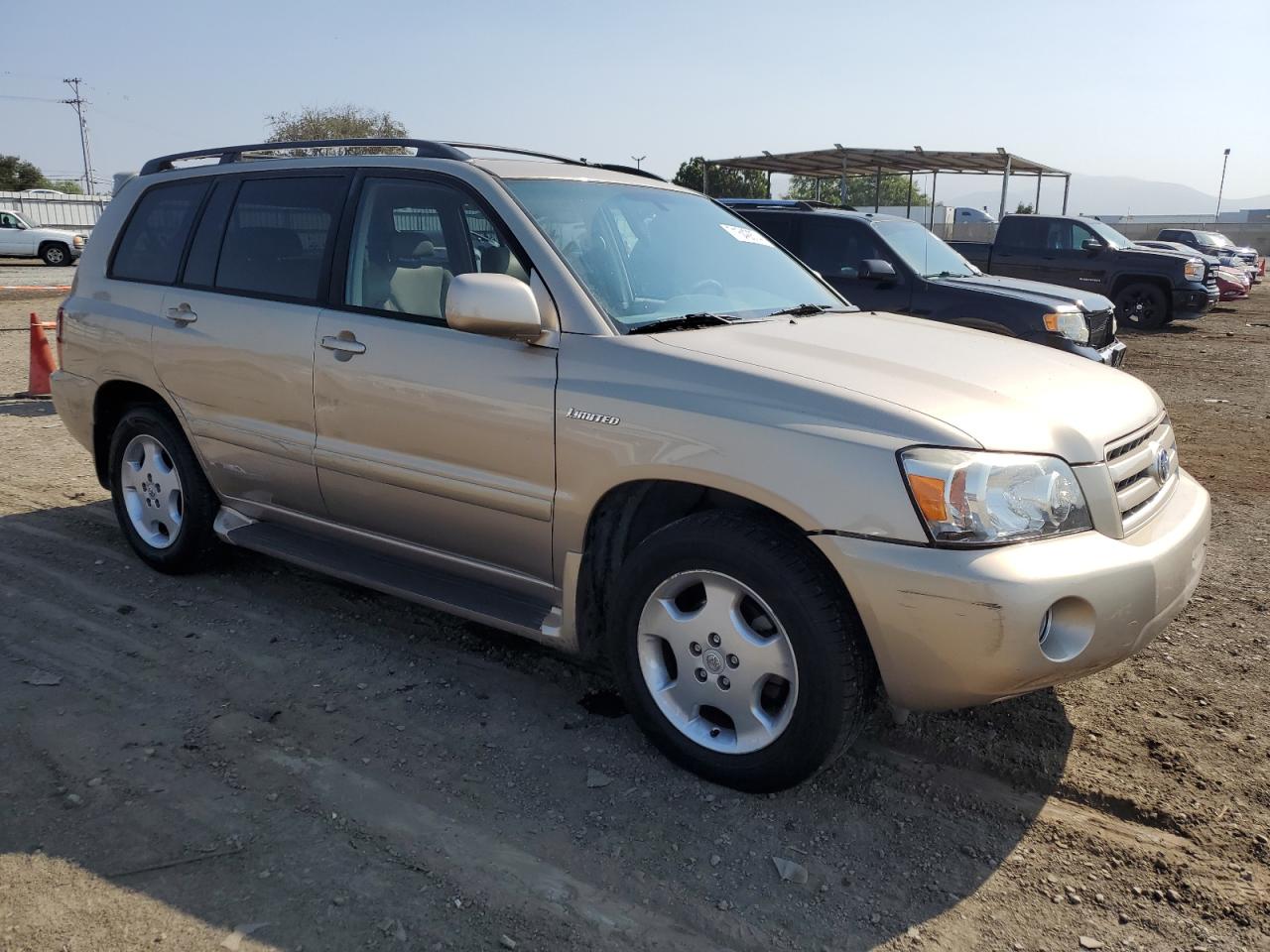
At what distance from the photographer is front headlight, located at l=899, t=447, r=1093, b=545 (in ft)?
8.43

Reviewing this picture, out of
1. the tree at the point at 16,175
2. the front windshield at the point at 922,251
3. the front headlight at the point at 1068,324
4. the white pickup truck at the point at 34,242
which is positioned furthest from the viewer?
the tree at the point at 16,175

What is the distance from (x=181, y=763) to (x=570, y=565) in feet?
4.46

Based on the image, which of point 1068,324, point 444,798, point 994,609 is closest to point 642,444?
point 994,609

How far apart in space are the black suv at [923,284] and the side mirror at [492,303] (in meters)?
5.56

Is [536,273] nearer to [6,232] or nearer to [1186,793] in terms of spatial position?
[1186,793]

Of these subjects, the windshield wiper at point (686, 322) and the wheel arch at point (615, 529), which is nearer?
the wheel arch at point (615, 529)

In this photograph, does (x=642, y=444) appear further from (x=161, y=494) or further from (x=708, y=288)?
(x=161, y=494)

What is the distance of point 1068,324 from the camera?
8.55 m

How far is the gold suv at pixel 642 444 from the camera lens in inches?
104

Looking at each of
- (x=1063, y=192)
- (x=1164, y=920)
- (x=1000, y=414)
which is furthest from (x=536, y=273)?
(x=1063, y=192)

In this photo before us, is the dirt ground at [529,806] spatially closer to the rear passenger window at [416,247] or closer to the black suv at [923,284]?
the rear passenger window at [416,247]

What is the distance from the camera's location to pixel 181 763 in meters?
3.15

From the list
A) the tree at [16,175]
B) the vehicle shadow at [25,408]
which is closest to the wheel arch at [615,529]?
the vehicle shadow at [25,408]

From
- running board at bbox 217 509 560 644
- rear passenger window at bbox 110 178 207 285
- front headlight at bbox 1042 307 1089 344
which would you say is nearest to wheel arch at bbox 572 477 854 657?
running board at bbox 217 509 560 644
